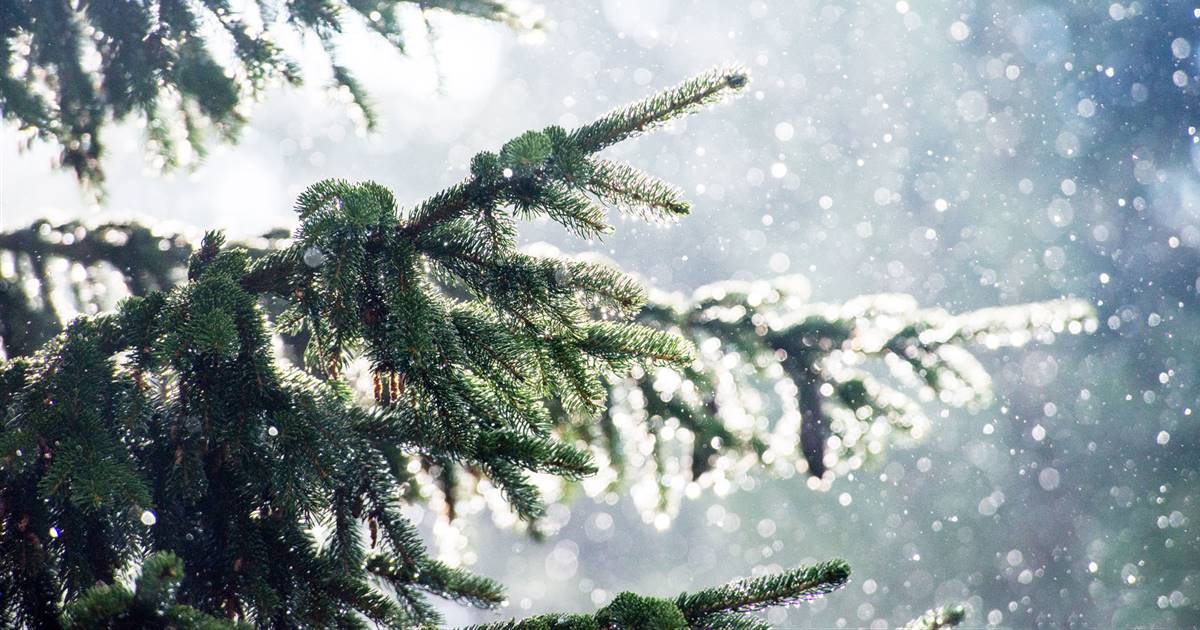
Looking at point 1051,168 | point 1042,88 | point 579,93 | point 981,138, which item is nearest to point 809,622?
point 1051,168

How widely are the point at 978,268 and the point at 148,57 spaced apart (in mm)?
30610

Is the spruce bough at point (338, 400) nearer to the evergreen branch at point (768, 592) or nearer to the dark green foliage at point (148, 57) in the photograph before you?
the evergreen branch at point (768, 592)

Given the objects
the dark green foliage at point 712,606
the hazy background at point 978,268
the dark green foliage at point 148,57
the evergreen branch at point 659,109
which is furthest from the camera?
the hazy background at point 978,268

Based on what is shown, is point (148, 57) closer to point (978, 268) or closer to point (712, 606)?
point (712, 606)

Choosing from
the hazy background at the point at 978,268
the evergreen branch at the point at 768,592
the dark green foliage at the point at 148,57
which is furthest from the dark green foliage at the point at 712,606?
the hazy background at the point at 978,268

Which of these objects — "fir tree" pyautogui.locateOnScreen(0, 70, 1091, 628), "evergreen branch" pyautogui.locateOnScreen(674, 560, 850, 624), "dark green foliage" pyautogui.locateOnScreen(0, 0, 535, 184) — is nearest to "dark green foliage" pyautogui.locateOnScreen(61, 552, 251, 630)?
"fir tree" pyautogui.locateOnScreen(0, 70, 1091, 628)

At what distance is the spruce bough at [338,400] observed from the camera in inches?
Result: 45.4

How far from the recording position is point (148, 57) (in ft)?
8.05

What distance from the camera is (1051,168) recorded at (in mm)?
28359

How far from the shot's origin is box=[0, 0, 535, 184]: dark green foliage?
2.36 metres

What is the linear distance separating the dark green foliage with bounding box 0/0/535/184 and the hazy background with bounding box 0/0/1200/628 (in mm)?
10989

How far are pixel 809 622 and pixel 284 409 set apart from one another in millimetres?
29180

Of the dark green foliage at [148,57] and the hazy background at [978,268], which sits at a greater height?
the hazy background at [978,268]

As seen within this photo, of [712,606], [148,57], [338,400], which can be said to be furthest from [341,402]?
[148,57]
